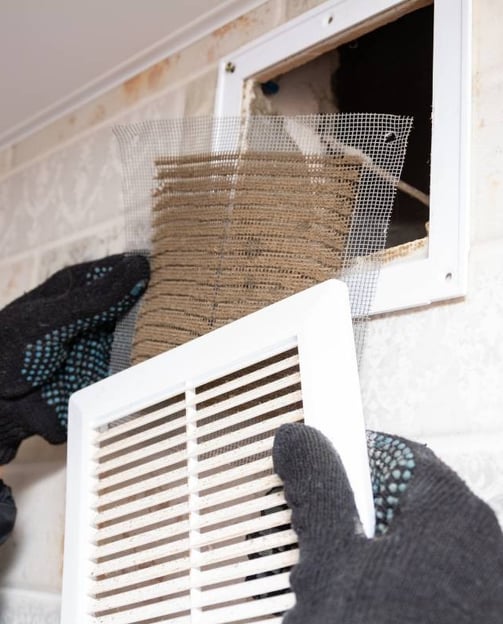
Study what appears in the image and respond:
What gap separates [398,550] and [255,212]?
1.26ft

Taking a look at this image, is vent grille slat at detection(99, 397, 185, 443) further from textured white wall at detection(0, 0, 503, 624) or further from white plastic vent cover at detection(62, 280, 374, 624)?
textured white wall at detection(0, 0, 503, 624)

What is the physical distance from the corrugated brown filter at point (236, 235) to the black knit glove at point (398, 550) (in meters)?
0.22

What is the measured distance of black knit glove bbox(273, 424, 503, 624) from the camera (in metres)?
0.47

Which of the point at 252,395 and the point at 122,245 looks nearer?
the point at 252,395

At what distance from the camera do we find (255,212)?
768mm

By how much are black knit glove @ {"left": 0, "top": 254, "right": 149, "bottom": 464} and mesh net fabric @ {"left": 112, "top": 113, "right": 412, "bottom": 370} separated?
28 mm

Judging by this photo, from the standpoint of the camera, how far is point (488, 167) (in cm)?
69

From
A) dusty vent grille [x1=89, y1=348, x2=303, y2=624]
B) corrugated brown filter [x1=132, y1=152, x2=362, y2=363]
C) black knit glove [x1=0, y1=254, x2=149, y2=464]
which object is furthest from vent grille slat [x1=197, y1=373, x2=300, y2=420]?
black knit glove [x1=0, y1=254, x2=149, y2=464]

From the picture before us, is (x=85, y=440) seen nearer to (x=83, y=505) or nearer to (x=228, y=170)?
(x=83, y=505)

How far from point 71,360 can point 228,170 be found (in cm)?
27

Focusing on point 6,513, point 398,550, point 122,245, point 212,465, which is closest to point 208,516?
point 212,465

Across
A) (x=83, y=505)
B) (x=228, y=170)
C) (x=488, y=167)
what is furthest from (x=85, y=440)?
(x=488, y=167)

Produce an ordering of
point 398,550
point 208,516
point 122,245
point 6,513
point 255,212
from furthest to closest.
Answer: point 122,245 < point 6,513 < point 255,212 < point 208,516 < point 398,550

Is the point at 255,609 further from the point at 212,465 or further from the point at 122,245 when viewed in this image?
the point at 122,245
